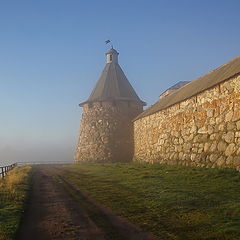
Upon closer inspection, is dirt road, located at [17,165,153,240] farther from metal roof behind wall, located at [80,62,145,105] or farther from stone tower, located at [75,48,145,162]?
metal roof behind wall, located at [80,62,145,105]

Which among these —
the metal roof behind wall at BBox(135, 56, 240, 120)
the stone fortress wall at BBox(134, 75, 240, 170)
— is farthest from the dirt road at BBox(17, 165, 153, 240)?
the metal roof behind wall at BBox(135, 56, 240, 120)

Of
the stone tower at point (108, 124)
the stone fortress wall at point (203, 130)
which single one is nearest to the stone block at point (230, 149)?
the stone fortress wall at point (203, 130)

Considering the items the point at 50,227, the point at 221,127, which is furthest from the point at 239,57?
the point at 50,227

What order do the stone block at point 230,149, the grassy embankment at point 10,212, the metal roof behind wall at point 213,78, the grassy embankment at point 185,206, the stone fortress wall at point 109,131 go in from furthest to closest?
1. the stone fortress wall at point 109,131
2. the metal roof behind wall at point 213,78
3. the stone block at point 230,149
4. the grassy embankment at point 10,212
5. the grassy embankment at point 185,206

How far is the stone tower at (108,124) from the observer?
31938 mm

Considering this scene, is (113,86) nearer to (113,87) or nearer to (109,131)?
(113,87)

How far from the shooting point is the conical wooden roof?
1330 inches

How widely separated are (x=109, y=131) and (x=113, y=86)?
616 cm

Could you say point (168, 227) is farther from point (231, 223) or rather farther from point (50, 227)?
point (50, 227)

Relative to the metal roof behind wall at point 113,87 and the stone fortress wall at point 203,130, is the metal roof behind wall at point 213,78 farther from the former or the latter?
the metal roof behind wall at point 113,87

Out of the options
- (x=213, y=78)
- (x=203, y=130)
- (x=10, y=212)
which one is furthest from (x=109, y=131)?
(x=10, y=212)

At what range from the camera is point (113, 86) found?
35.4m

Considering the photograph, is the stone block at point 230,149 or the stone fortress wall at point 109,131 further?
the stone fortress wall at point 109,131

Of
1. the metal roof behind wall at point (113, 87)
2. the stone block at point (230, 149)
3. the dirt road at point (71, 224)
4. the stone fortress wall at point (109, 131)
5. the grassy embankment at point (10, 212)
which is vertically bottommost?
the dirt road at point (71, 224)
